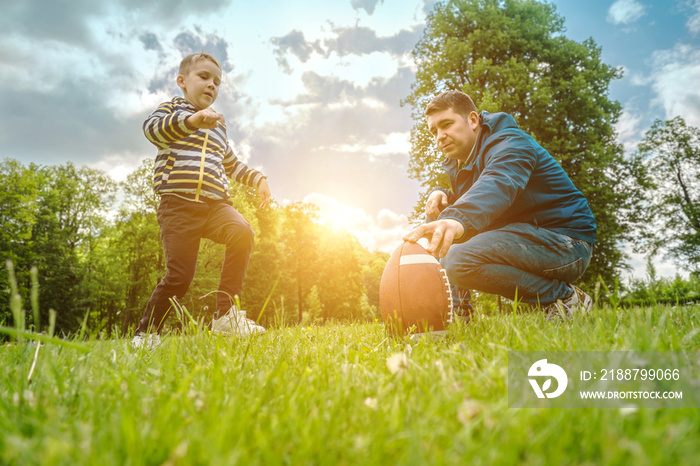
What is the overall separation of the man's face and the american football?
2020 mm

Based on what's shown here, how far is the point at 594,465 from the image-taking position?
2.96 feet

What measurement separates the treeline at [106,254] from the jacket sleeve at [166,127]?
17567 millimetres

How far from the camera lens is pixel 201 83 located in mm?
4883

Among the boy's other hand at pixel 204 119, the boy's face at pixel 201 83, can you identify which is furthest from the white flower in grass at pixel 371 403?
the boy's face at pixel 201 83

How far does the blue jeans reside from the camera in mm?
4082

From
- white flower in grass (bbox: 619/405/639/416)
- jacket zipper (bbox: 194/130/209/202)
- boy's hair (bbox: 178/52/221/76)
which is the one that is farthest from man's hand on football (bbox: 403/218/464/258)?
boy's hair (bbox: 178/52/221/76)

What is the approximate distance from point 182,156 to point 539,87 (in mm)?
17634

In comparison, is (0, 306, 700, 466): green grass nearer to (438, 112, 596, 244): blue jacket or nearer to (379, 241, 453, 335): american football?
(379, 241, 453, 335): american football

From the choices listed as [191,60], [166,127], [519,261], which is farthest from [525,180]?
[191,60]

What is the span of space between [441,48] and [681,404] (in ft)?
70.9

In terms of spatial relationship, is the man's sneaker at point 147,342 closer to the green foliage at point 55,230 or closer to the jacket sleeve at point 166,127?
the jacket sleeve at point 166,127

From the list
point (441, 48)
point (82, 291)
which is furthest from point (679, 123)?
point (82, 291)

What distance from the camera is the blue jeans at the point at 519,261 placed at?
13.4 ft

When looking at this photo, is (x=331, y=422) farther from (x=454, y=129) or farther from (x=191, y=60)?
(x=191, y=60)
